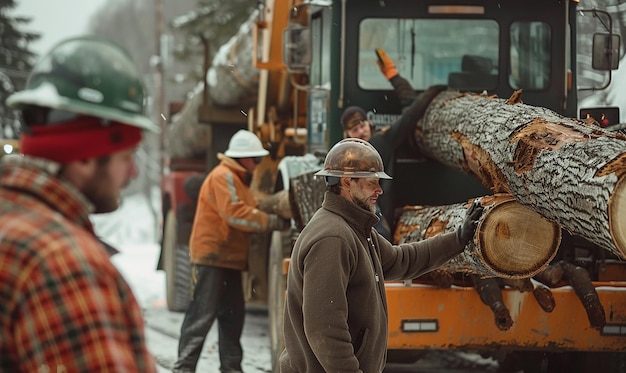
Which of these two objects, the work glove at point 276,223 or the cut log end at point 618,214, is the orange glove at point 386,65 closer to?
the work glove at point 276,223

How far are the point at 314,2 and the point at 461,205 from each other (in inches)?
96.2

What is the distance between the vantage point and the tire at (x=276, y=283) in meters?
8.32

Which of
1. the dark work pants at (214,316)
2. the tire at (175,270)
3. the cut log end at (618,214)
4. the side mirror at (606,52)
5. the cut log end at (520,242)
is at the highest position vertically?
the side mirror at (606,52)

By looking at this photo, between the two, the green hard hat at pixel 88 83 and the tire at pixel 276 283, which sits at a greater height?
the green hard hat at pixel 88 83

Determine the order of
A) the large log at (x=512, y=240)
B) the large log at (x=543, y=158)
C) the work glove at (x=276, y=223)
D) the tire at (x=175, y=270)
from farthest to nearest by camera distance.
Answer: the tire at (x=175, y=270)
the work glove at (x=276, y=223)
the large log at (x=512, y=240)
the large log at (x=543, y=158)

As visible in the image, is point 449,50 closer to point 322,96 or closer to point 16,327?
point 322,96

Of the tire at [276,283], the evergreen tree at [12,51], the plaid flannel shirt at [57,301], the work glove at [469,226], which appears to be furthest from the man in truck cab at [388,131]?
the evergreen tree at [12,51]

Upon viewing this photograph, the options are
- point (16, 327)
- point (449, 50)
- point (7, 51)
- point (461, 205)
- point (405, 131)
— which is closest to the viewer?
point (16, 327)

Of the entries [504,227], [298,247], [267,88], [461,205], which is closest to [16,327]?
[298,247]

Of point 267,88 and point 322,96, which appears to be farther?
point 267,88

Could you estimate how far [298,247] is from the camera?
15.5 feet

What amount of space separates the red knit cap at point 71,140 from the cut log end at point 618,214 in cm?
257

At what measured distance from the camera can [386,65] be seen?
26.1 ft

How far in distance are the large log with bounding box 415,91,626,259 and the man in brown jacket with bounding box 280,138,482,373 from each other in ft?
2.70
